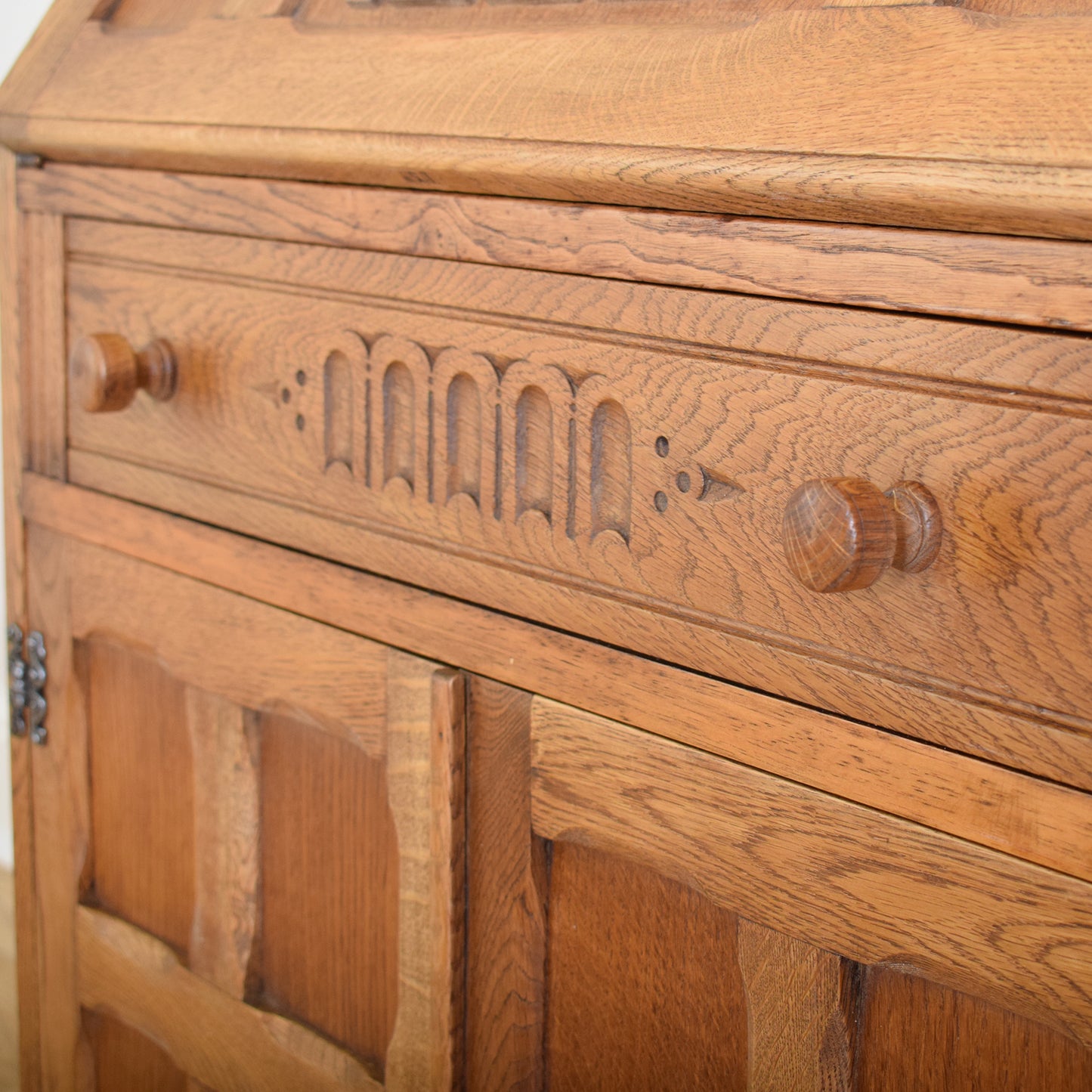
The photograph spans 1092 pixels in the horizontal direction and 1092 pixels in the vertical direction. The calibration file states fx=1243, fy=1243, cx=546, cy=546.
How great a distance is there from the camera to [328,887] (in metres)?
0.72

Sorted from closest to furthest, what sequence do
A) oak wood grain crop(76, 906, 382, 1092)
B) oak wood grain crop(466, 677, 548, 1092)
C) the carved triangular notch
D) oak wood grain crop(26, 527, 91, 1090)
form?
the carved triangular notch, oak wood grain crop(466, 677, 548, 1092), oak wood grain crop(76, 906, 382, 1092), oak wood grain crop(26, 527, 91, 1090)

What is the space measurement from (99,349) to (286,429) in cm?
12

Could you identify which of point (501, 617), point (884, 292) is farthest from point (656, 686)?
point (884, 292)

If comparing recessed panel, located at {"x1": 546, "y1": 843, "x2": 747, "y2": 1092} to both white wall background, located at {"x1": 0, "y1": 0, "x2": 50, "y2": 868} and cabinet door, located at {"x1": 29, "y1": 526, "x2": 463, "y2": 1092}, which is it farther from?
white wall background, located at {"x1": 0, "y1": 0, "x2": 50, "y2": 868}

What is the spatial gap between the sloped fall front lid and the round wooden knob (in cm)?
10

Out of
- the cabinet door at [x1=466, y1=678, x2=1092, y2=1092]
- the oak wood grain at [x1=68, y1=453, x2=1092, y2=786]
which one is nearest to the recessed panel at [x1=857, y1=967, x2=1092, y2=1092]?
the cabinet door at [x1=466, y1=678, x2=1092, y2=1092]

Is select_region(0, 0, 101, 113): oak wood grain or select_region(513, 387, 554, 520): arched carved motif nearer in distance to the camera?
select_region(513, 387, 554, 520): arched carved motif

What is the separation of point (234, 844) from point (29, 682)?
0.22m

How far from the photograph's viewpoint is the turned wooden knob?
70cm

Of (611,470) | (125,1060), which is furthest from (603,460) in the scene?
(125,1060)

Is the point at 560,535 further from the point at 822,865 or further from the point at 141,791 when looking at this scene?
the point at 141,791

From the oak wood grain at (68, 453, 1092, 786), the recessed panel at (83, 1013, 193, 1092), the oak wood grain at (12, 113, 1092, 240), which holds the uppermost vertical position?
the oak wood grain at (12, 113, 1092, 240)

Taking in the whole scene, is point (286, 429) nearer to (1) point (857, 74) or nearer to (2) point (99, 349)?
(2) point (99, 349)

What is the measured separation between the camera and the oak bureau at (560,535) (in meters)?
0.44
